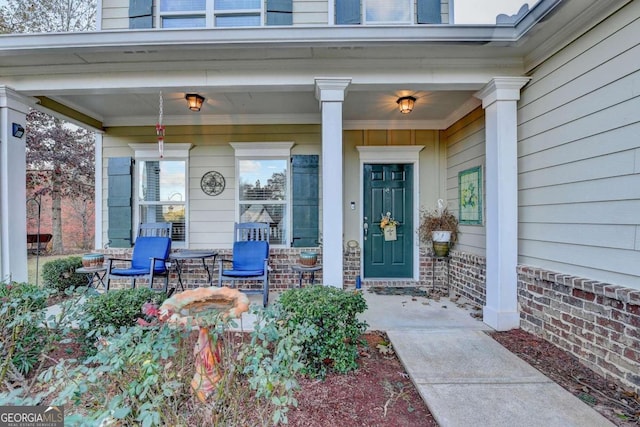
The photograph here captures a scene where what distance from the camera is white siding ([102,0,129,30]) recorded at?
4.27 m

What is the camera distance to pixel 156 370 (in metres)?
1.25

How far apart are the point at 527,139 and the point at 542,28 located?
0.97m

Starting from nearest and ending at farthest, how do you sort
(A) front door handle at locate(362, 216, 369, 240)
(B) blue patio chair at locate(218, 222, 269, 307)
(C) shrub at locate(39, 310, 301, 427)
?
(C) shrub at locate(39, 310, 301, 427) < (B) blue patio chair at locate(218, 222, 269, 307) < (A) front door handle at locate(362, 216, 369, 240)

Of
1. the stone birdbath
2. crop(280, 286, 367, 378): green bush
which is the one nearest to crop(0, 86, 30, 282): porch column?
the stone birdbath

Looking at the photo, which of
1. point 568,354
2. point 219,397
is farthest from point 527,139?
point 219,397

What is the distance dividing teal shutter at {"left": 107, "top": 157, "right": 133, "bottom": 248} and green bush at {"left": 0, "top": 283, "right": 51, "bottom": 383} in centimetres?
239

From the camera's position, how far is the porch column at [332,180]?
3029 millimetres

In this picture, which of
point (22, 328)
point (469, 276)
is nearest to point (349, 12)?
point (469, 276)

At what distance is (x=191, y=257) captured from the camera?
409cm

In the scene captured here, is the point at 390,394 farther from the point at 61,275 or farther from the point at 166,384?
the point at 61,275

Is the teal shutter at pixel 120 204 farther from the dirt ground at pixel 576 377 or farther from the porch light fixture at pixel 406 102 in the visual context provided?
the dirt ground at pixel 576 377

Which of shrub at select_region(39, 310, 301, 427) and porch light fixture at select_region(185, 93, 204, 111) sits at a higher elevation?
porch light fixture at select_region(185, 93, 204, 111)

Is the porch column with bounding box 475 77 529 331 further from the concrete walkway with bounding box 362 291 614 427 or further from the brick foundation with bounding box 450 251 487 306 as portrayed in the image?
the brick foundation with bounding box 450 251 487 306

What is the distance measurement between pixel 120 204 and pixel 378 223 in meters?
4.04
